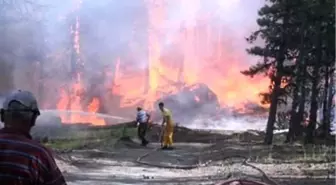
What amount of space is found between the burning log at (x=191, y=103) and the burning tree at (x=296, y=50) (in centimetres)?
2279

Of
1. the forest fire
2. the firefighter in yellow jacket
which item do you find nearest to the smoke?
the forest fire

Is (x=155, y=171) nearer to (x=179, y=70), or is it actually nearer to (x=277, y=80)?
(x=277, y=80)

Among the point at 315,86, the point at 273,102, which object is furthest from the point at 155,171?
the point at 273,102

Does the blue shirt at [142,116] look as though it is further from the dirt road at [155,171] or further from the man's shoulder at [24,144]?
the man's shoulder at [24,144]

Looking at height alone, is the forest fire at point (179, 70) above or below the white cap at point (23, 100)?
above

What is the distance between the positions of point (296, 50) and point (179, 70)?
2891cm

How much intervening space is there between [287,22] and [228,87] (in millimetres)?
28779

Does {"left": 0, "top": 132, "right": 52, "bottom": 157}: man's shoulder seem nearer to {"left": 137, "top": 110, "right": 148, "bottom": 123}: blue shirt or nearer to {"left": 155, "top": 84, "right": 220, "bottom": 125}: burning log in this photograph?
{"left": 137, "top": 110, "right": 148, "bottom": 123}: blue shirt

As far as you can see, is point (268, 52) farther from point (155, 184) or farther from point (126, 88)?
point (126, 88)

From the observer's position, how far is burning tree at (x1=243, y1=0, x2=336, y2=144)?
73.3 ft

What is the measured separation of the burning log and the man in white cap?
46218 millimetres

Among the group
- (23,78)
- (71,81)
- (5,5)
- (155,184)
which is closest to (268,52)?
(155,184)

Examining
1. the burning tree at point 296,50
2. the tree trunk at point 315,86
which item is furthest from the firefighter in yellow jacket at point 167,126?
the tree trunk at point 315,86

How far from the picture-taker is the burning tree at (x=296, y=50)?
22344mm
